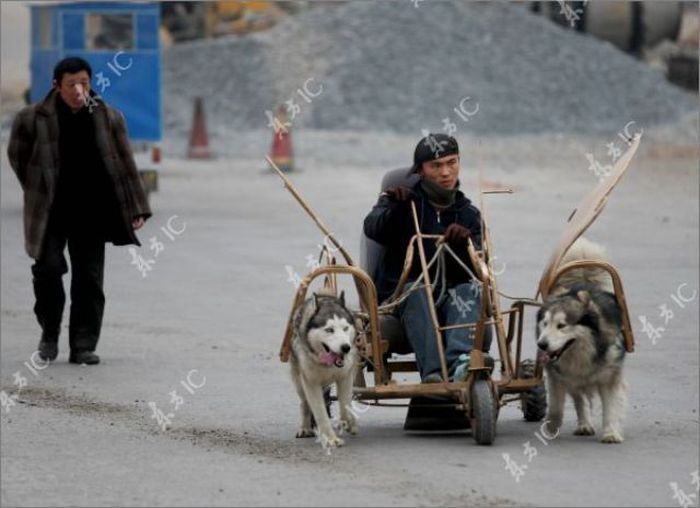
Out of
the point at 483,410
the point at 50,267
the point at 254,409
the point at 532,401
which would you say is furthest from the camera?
the point at 50,267

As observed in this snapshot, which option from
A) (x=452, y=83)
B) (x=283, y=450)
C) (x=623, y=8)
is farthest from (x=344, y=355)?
(x=623, y=8)

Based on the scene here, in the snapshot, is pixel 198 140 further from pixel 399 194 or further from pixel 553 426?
pixel 553 426

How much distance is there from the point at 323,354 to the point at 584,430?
4.80ft

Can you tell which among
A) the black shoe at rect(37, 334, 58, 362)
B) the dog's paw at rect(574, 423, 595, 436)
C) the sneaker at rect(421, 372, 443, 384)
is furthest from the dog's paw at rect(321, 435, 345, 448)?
the black shoe at rect(37, 334, 58, 362)

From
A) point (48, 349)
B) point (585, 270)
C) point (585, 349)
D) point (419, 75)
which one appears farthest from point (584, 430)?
point (419, 75)

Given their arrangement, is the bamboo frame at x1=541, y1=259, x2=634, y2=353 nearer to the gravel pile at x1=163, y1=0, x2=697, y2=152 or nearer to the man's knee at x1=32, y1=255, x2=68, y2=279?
the man's knee at x1=32, y1=255, x2=68, y2=279

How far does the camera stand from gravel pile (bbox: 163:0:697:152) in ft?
156

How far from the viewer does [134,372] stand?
12.2 meters

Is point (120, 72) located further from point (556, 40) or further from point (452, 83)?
point (556, 40)

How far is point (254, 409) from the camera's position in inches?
424

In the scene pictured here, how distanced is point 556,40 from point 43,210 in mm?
42280

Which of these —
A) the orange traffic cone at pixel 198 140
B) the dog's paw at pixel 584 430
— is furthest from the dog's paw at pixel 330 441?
the orange traffic cone at pixel 198 140

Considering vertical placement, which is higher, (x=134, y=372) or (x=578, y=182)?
(x=134, y=372)

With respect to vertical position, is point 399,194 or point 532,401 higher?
point 399,194
